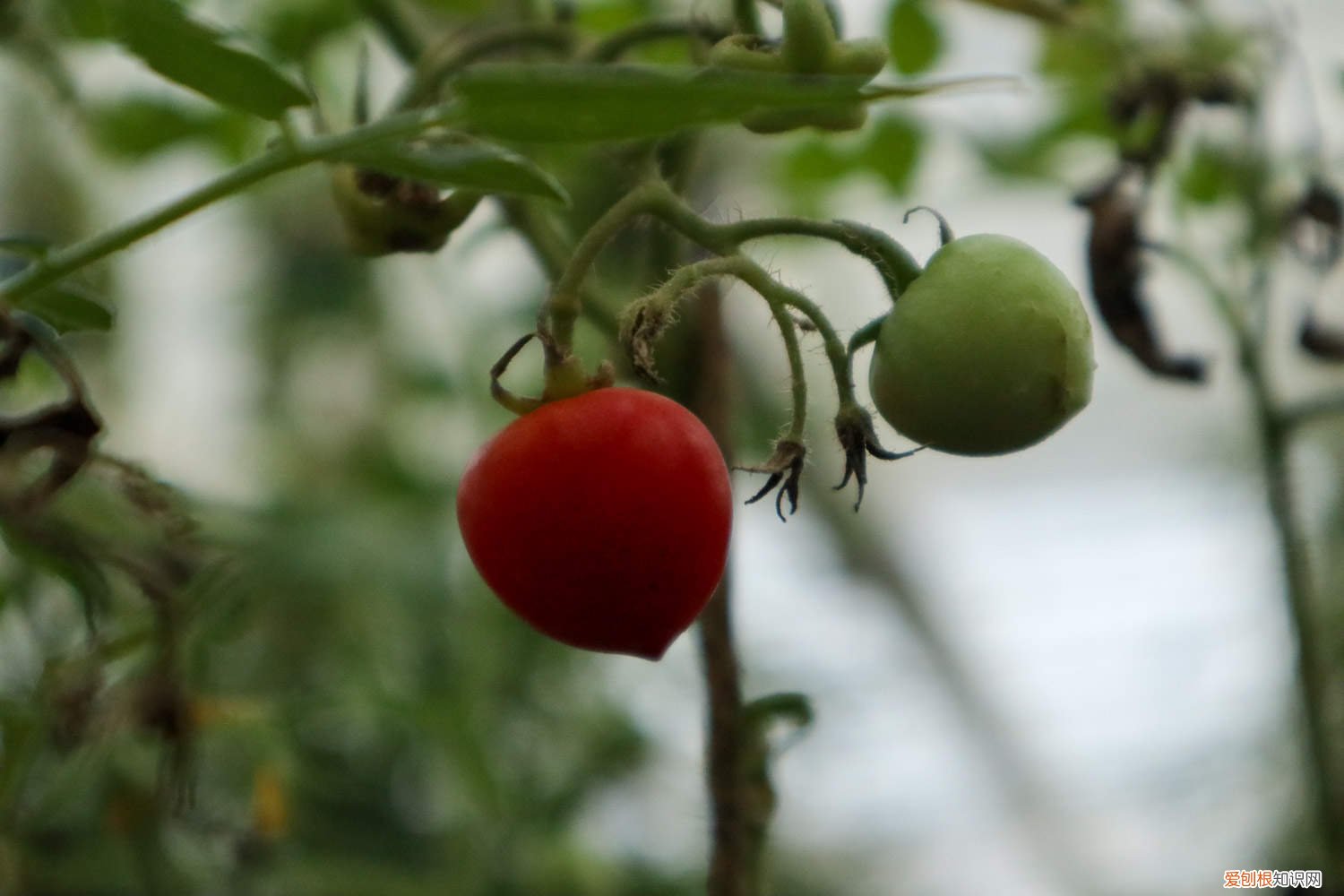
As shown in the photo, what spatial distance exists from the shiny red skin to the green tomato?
0.07 meters

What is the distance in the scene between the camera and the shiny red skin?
0.42m

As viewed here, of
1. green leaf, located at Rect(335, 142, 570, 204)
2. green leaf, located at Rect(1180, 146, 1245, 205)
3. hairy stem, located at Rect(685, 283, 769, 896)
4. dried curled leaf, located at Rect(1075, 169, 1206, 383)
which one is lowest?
green leaf, located at Rect(1180, 146, 1245, 205)

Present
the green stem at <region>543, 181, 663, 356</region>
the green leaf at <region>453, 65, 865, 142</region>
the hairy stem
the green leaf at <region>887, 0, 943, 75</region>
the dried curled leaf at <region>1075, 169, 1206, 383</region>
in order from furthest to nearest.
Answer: the green leaf at <region>887, 0, 943, 75</region>
the dried curled leaf at <region>1075, 169, 1206, 383</region>
the hairy stem
the green stem at <region>543, 181, 663, 356</region>
the green leaf at <region>453, 65, 865, 142</region>

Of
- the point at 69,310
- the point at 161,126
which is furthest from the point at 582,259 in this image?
the point at 161,126

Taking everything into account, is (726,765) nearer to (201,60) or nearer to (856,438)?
(856,438)

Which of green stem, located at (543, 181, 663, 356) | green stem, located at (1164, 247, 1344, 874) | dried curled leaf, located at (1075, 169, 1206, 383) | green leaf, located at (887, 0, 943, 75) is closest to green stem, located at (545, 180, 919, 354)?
green stem, located at (543, 181, 663, 356)

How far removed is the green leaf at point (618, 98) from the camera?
1.09 ft

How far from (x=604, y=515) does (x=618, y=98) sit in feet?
0.43

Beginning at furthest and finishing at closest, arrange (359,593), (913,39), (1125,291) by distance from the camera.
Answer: (359,593) < (913,39) < (1125,291)

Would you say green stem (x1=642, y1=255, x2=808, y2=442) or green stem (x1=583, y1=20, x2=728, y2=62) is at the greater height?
green stem (x1=583, y1=20, x2=728, y2=62)

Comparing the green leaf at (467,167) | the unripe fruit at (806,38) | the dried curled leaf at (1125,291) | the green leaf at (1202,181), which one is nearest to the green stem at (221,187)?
the green leaf at (467,167)

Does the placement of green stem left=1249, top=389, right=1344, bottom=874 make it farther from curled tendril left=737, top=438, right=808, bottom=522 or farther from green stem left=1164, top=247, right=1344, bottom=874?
curled tendril left=737, top=438, right=808, bottom=522

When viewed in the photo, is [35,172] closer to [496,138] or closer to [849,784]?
[849,784]

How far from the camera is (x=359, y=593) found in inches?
46.3
